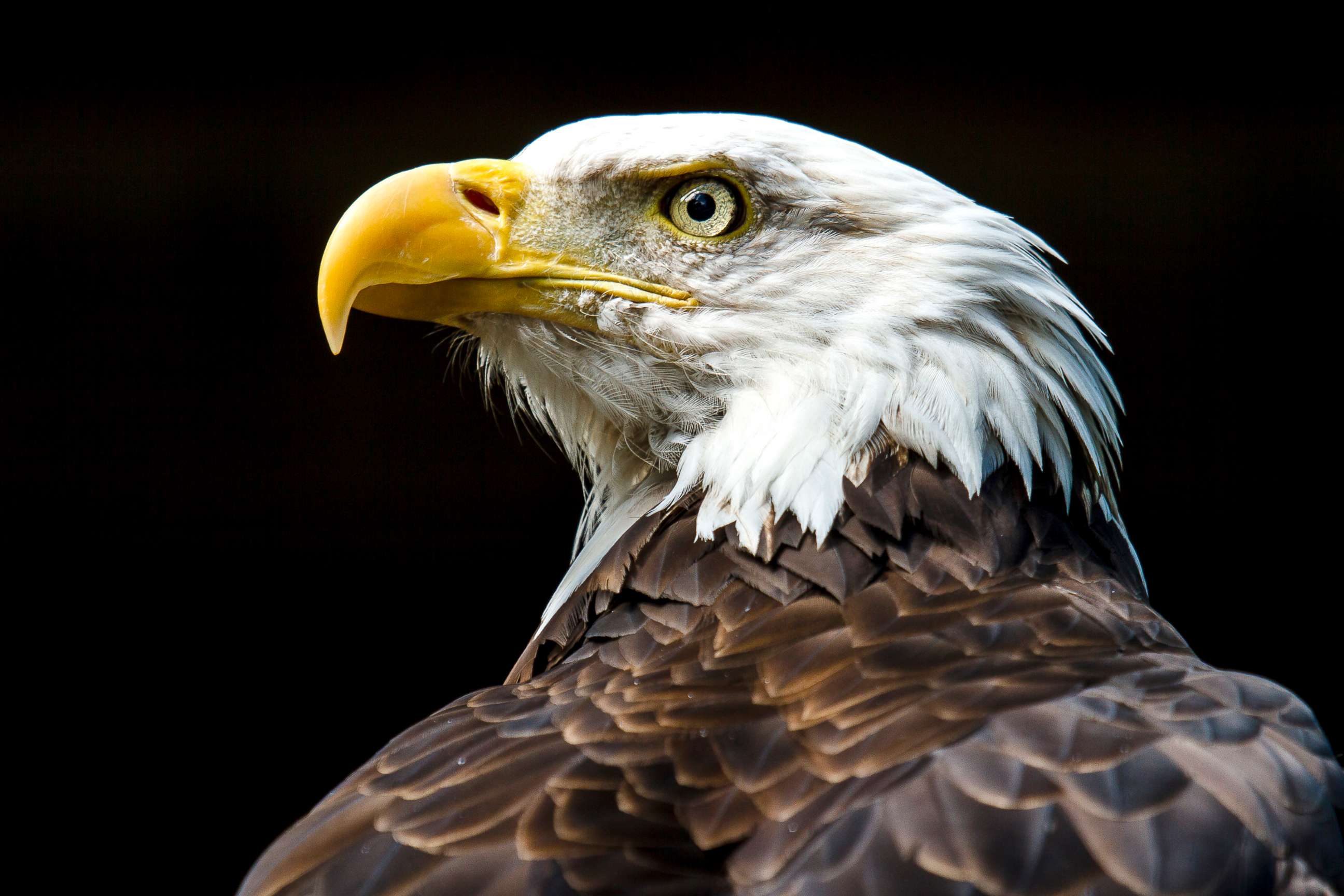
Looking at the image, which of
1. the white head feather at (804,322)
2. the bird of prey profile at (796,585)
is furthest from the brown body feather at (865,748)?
the white head feather at (804,322)

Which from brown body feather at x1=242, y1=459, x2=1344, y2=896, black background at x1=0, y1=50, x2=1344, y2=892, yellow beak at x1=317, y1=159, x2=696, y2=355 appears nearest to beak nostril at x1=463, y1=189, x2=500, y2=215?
yellow beak at x1=317, y1=159, x2=696, y2=355

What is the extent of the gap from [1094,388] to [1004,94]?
2231 millimetres

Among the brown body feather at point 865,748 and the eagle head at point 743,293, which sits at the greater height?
the eagle head at point 743,293

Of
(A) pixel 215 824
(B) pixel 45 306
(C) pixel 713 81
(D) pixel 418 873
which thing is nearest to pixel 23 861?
(A) pixel 215 824

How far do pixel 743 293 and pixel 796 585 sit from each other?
476 millimetres

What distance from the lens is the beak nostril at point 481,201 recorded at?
2.08 metres

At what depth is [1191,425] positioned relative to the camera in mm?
4789

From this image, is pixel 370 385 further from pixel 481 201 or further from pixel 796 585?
pixel 796 585

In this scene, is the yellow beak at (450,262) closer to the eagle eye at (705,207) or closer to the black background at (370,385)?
the eagle eye at (705,207)

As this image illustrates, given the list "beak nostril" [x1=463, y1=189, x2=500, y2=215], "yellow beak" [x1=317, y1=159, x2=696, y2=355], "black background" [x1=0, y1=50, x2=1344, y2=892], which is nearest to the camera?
"yellow beak" [x1=317, y1=159, x2=696, y2=355]

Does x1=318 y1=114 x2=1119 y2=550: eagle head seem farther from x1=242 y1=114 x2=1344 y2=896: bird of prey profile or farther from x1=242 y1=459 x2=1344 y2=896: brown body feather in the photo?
x1=242 y1=459 x2=1344 y2=896: brown body feather

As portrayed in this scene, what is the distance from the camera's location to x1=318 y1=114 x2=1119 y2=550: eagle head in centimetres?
198

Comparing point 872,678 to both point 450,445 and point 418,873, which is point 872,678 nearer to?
point 418,873

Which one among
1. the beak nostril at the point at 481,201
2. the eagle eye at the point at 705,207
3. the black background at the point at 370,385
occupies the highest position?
the beak nostril at the point at 481,201
